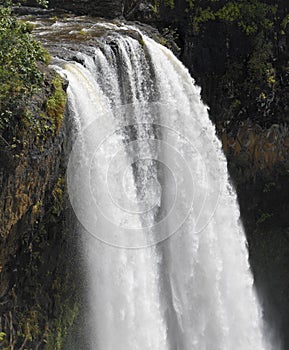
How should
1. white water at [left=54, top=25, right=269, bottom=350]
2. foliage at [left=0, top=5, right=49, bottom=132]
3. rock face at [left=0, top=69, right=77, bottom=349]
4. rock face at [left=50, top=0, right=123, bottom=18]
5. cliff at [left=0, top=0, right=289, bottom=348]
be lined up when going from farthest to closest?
cliff at [left=0, top=0, right=289, bottom=348] < rock face at [left=50, top=0, right=123, bottom=18] < white water at [left=54, top=25, right=269, bottom=350] < rock face at [left=0, top=69, right=77, bottom=349] < foliage at [left=0, top=5, right=49, bottom=132]

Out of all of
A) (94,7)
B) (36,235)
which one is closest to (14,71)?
(36,235)

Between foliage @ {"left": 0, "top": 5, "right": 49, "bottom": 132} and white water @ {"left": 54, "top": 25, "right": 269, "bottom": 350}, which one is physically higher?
foliage @ {"left": 0, "top": 5, "right": 49, "bottom": 132}

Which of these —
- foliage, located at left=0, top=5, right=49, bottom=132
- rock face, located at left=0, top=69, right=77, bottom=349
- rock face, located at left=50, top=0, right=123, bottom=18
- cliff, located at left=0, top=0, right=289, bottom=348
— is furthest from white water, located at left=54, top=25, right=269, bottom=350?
cliff, located at left=0, top=0, right=289, bottom=348

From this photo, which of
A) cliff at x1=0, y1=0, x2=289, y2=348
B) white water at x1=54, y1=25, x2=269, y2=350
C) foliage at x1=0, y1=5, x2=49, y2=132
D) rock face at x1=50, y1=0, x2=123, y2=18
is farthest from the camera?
cliff at x1=0, y1=0, x2=289, y2=348

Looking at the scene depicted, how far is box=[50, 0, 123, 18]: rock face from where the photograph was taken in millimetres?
11523

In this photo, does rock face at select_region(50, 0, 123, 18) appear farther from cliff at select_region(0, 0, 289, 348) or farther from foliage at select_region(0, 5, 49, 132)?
foliage at select_region(0, 5, 49, 132)

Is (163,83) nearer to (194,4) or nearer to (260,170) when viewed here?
(194,4)

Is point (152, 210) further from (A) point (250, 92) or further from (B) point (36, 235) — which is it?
(A) point (250, 92)

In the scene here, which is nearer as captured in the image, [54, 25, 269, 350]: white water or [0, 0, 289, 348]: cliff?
[54, 25, 269, 350]: white water

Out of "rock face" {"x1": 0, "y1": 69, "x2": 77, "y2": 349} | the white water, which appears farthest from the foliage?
the white water

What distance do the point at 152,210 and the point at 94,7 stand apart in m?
5.50

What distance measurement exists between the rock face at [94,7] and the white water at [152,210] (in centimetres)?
219

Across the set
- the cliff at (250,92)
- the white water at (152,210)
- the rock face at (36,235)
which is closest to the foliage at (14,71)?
the rock face at (36,235)

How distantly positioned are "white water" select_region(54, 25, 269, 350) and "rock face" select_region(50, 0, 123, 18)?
2.19 metres
